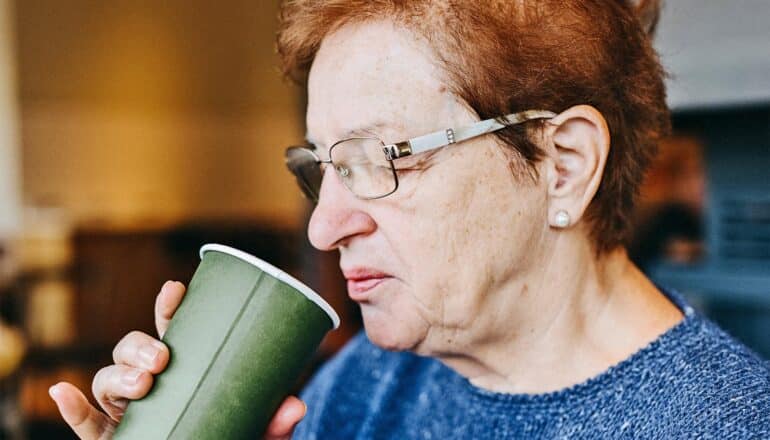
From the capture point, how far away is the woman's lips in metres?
1.01

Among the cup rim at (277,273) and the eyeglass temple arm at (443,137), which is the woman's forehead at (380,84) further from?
the cup rim at (277,273)

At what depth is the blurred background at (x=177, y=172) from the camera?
5.92 feet

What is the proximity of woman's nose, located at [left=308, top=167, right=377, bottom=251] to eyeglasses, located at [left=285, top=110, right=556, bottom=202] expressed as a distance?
12 mm

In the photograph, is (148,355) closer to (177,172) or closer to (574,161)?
(574,161)

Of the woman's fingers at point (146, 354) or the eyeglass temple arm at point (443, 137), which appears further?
the eyeglass temple arm at point (443, 137)

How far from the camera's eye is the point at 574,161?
1.02 m

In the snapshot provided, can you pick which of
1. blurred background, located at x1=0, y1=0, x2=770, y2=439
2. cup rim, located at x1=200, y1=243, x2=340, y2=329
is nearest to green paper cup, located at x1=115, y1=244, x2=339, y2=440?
cup rim, located at x1=200, y1=243, x2=340, y2=329

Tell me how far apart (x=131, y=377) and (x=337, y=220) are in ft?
0.98

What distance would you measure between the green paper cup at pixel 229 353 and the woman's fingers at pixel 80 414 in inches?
5.1

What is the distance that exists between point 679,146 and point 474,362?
1132 mm

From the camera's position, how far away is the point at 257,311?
0.80 meters

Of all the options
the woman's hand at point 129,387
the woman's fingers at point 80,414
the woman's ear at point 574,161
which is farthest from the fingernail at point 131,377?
the woman's ear at point 574,161

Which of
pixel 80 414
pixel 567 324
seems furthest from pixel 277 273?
pixel 567 324

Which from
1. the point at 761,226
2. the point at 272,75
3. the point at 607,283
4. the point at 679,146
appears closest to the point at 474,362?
the point at 607,283
